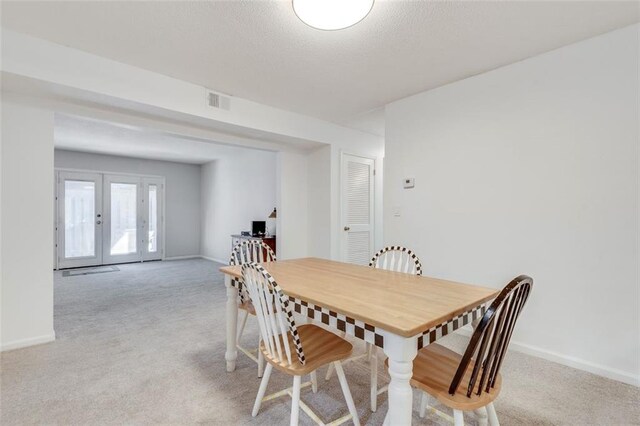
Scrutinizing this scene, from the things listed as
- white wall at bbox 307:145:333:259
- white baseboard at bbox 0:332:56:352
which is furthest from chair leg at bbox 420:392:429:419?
white baseboard at bbox 0:332:56:352

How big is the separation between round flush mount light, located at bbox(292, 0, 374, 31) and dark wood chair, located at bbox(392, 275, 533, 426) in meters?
1.57

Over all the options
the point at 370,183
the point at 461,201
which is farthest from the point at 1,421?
the point at 370,183

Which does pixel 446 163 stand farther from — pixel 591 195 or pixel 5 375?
pixel 5 375

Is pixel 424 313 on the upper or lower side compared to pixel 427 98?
lower

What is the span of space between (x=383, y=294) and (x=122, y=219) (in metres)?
Answer: 7.12

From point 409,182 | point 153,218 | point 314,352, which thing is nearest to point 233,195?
point 153,218

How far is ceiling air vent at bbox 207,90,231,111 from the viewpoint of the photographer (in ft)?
10.4

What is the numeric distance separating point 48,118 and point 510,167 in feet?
13.3

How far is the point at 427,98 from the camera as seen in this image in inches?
127

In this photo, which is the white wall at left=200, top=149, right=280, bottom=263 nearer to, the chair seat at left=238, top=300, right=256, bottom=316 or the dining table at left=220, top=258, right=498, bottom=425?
the chair seat at left=238, top=300, right=256, bottom=316

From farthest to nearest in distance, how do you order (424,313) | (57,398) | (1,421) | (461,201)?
(461,201) < (57,398) < (1,421) < (424,313)

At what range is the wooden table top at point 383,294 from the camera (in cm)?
120

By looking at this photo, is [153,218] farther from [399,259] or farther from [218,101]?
[399,259]

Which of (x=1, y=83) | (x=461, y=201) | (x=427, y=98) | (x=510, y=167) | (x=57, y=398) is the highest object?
(x=427, y=98)
